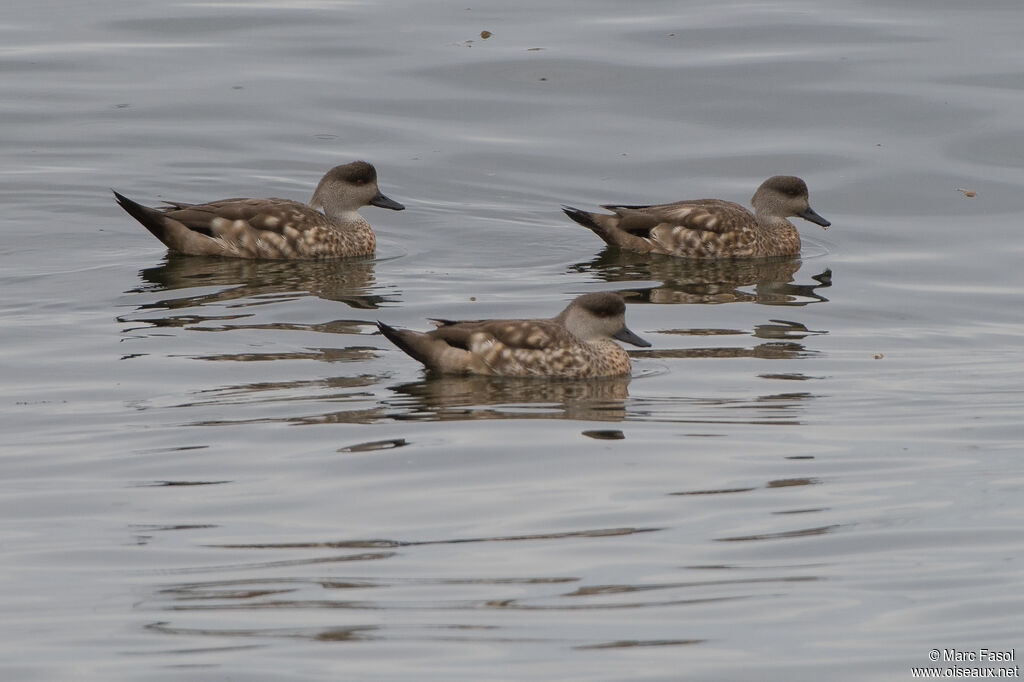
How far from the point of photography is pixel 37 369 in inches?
473

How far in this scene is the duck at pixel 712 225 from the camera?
56.0 ft

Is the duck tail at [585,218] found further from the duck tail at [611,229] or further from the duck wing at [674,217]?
the duck wing at [674,217]

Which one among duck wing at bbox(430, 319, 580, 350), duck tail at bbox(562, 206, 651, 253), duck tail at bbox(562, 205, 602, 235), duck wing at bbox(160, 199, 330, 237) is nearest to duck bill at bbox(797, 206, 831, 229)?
duck tail at bbox(562, 206, 651, 253)

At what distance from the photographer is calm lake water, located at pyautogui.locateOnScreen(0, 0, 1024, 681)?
7.27 meters

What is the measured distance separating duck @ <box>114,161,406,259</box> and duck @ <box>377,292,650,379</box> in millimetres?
4500

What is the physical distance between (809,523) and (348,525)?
2.18 metres

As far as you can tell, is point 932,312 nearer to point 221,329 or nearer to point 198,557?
point 221,329

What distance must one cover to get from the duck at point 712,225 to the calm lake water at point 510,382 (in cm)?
29

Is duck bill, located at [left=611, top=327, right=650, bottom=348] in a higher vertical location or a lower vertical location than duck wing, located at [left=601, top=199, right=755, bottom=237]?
lower

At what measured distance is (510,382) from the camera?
481 inches

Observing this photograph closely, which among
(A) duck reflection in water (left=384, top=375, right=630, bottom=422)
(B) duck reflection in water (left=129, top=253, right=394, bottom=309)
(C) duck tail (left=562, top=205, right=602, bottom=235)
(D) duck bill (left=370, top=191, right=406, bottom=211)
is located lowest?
(A) duck reflection in water (left=384, top=375, right=630, bottom=422)

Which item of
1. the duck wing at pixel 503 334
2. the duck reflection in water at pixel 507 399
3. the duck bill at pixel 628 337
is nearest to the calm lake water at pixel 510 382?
the duck reflection in water at pixel 507 399

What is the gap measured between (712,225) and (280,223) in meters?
4.00

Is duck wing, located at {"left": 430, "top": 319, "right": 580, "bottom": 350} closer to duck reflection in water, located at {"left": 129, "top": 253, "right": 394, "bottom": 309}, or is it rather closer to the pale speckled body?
the pale speckled body
